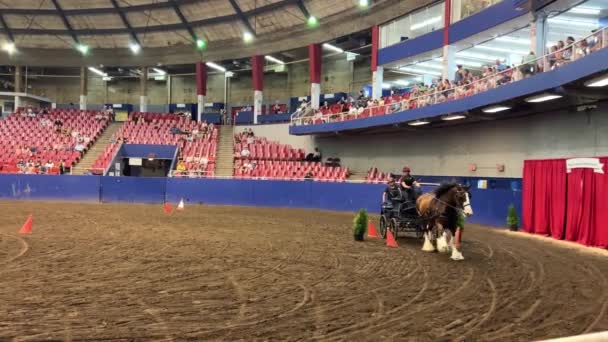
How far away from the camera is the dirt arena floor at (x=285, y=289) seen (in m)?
5.33

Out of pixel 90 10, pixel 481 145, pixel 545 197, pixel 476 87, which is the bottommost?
pixel 545 197

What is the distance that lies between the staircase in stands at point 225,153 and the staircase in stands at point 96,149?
7.92 metres

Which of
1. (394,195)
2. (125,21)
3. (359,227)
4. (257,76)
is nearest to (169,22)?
(125,21)

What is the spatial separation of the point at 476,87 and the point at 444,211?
10174 millimetres

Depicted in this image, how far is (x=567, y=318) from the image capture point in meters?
6.01

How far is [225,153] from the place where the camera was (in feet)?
111

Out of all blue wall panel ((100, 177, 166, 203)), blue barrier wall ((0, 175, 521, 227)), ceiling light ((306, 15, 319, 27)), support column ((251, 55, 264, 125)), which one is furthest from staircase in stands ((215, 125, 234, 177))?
ceiling light ((306, 15, 319, 27))

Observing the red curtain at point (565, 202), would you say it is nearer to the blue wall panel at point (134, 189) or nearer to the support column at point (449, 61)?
the support column at point (449, 61)

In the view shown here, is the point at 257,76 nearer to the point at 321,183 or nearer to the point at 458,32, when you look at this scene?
the point at 321,183

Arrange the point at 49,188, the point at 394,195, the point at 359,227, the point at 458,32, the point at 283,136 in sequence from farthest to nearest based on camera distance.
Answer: the point at 283,136
the point at 49,188
the point at 458,32
the point at 359,227
the point at 394,195

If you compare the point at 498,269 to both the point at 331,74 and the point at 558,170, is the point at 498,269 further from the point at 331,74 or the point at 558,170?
the point at 331,74

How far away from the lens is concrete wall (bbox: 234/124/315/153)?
112 feet

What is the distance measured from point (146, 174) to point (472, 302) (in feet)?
114

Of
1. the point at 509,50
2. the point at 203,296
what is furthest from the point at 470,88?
the point at 203,296
